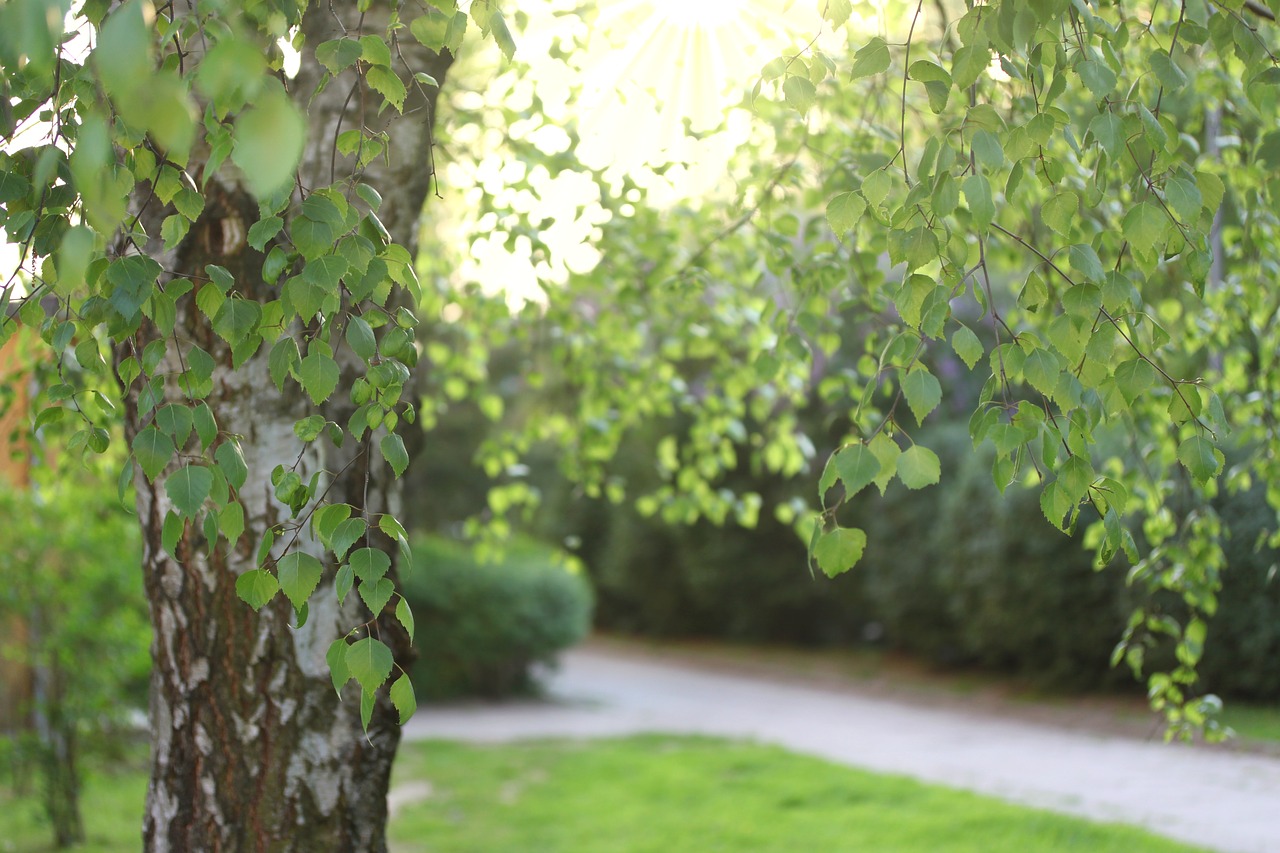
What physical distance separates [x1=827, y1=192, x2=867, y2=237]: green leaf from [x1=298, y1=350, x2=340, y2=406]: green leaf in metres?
0.74

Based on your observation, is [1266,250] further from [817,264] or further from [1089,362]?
[1089,362]

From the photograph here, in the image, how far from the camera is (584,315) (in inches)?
196

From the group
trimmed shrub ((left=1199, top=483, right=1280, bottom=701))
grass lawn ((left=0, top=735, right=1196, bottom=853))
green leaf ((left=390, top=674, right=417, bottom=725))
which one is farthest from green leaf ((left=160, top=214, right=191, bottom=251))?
trimmed shrub ((left=1199, top=483, right=1280, bottom=701))

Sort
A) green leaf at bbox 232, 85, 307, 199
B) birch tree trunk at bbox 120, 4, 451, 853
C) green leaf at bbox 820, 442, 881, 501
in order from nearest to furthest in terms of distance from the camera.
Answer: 1. green leaf at bbox 232, 85, 307, 199
2. green leaf at bbox 820, 442, 881, 501
3. birch tree trunk at bbox 120, 4, 451, 853

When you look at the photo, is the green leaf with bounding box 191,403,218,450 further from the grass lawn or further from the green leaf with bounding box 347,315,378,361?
the grass lawn

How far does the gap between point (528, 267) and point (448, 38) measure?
235 centimetres

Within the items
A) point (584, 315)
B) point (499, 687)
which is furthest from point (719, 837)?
point (499, 687)

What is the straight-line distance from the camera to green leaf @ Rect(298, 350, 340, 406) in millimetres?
1395

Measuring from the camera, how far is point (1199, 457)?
1549 millimetres

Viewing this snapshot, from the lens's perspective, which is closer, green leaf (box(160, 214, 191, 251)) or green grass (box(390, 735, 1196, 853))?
green leaf (box(160, 214, 191, 251))

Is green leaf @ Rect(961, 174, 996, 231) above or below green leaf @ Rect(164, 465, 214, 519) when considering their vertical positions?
above

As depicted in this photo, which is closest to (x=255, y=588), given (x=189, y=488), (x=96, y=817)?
(x=189, y=488)

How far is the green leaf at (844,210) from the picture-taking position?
62.0 inches

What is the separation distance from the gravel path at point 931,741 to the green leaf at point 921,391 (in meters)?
3.88
